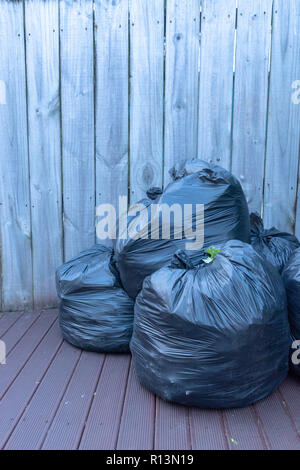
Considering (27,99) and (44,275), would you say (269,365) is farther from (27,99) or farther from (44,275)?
(27,99)

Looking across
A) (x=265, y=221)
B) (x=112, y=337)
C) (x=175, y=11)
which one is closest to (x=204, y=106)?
(x=175, y=11)

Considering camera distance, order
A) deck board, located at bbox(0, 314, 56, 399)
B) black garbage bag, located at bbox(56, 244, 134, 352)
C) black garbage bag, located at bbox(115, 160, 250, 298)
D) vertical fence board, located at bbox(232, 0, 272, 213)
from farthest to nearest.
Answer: vertical fence board, located at bbox(232, 0, 272, 213)
black garbage bag, located at bbox(56, 244, 134, 352)
black garbage bag, located at bbox(115, 160, 250, 298)
deck board, located at bbox(0, 314, 56, 399)

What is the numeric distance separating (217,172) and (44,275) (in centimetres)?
147

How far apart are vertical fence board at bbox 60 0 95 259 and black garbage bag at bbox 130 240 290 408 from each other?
1.18 metres

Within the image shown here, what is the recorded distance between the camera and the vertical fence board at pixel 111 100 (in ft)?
8.30

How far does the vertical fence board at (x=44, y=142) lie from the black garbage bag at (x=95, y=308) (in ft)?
1.72

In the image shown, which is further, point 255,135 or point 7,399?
point 255,135

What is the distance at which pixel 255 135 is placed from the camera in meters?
2.62

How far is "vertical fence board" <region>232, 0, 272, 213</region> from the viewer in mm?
2508

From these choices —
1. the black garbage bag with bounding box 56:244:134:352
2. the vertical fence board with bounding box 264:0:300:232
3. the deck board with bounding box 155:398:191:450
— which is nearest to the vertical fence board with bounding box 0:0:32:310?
the black garbage bag with bounding box 56:244:134:352

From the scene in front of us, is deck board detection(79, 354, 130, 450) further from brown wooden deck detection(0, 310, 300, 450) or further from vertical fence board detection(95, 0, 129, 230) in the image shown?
vertical fence board detection(95, 0, 129, 230)

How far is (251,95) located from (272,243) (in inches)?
40.9

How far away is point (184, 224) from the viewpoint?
2.04 meters
